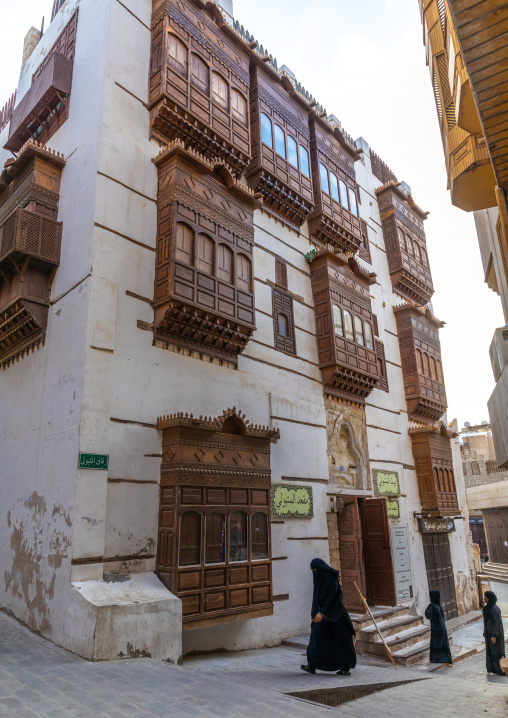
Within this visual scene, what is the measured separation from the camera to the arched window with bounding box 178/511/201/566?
25.5 feet

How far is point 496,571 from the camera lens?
27219 millimetres

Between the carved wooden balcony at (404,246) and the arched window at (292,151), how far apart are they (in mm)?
5965

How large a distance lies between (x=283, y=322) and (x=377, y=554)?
620 cm

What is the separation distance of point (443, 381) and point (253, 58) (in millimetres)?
12471

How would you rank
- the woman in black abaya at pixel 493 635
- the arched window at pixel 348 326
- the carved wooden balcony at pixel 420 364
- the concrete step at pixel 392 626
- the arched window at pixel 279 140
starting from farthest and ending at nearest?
the carved wooden balcony at pixel 420 364 < the arched window at pixel 348 326 < the arched window at pixel 279 140 < the concrete step at pixel 392 626 < the woman in black abaya at pixel 493 635

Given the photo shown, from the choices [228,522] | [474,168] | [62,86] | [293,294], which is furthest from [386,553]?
[62,86]

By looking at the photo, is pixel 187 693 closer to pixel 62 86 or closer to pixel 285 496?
pixel 285 496

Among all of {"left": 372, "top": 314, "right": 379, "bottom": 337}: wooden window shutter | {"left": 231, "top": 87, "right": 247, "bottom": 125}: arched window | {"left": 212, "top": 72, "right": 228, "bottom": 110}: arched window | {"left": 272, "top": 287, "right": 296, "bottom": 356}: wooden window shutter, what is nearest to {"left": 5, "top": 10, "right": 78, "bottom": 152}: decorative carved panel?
{"left": 212, "top": 72, "right": 228, "bottom": 110}: arched window

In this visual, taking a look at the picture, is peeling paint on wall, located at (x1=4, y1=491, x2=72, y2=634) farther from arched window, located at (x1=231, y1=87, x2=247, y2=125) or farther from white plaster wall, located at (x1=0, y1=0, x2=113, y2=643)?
arched window, located at (x1=231, y1=87, x2=247, y2=125)

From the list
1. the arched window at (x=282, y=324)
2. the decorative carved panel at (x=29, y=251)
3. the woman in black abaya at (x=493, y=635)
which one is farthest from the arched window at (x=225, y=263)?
the woman in black abaya at (x=493, y=635)

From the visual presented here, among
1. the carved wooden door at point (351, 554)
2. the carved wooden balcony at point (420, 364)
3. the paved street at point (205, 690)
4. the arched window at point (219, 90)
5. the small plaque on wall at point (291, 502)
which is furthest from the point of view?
the carved wooden balcony at point (420, 364)

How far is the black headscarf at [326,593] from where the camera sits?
695cm

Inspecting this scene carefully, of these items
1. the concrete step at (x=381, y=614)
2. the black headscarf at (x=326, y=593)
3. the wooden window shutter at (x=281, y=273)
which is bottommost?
the concrete step at (x=381, y=614)

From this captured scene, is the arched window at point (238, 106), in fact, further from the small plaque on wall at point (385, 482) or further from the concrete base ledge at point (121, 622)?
the concrete base ledge at point (121, 622)
